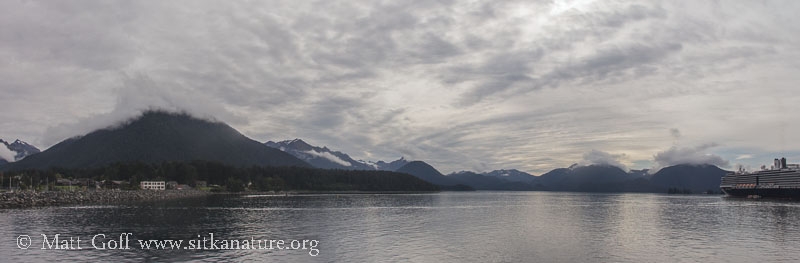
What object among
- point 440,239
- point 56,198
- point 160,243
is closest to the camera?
point 160,243

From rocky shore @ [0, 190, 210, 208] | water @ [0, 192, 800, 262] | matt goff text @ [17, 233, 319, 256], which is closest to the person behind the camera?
water @ [0, 192, 800, 262]

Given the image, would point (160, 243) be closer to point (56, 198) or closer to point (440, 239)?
point (440, 239)

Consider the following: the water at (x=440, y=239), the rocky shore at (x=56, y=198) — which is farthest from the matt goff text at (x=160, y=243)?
the rocky shore at (x=56, y=198)

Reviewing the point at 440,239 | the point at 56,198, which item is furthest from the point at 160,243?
the point at 56,198

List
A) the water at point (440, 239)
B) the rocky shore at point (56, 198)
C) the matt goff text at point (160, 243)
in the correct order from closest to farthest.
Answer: the water at point (440, 239), the matt goff text at point (160, 243), the rocky shore at point (56, 198)

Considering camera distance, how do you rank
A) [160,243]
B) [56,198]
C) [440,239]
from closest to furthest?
[160,243] < [440,239] < [56,198]

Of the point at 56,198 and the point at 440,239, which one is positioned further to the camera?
the point at 56,198

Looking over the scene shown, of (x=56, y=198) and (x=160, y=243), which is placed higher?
(x=160, y=243)

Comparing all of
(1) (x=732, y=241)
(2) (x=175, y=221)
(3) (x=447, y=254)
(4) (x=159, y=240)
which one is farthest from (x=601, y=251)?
(2) (x=175, y=221)

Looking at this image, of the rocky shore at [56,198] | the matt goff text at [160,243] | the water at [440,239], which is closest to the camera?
the water at [440,239]

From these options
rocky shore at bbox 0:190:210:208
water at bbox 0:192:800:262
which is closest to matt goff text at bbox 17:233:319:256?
water at bbox 0:192:800:262

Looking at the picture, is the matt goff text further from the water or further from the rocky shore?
the rocky shore

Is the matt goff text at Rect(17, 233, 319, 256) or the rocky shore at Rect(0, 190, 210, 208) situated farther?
the rocky shore at Rect(0, 190, 210, 208)

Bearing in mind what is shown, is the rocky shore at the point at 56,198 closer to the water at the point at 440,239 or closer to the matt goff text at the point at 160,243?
the water at the point at 440,239
